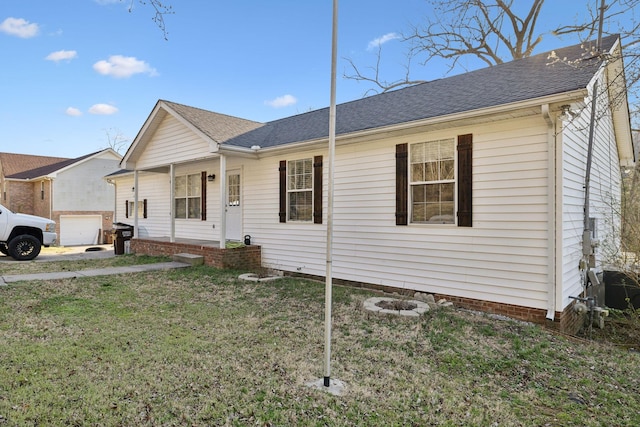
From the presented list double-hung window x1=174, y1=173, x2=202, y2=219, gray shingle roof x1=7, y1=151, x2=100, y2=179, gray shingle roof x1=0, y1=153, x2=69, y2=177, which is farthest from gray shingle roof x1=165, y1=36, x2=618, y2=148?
gray shingle roof x1=0, y1=153, x2=69, y2=177

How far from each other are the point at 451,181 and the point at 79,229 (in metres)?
23.8

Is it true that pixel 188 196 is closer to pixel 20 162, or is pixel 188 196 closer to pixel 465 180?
pixel 465 180

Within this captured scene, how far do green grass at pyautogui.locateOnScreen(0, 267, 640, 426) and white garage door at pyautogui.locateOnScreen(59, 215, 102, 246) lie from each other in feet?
61.8

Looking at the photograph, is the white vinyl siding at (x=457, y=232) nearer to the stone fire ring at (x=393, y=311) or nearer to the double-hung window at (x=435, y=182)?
the double-hung window at (x=435, y=182)

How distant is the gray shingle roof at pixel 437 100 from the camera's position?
227 inches

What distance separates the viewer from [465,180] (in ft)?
20.2

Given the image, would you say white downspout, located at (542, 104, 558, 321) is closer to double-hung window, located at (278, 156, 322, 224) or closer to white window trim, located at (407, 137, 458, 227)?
white window trim, located at (407, 137, 458, 227)

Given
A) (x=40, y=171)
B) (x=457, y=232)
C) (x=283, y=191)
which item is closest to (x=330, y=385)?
(x=457, y=232)

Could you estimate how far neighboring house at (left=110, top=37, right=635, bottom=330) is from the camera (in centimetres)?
546

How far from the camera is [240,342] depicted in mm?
4477

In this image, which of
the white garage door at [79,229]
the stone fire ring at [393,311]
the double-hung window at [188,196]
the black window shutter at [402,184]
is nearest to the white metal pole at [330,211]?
the stone fire ring at [393,311]

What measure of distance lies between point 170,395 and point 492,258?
490cm

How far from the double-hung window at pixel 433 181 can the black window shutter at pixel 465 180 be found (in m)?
0.17

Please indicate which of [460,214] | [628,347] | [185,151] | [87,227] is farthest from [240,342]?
[87,227]
